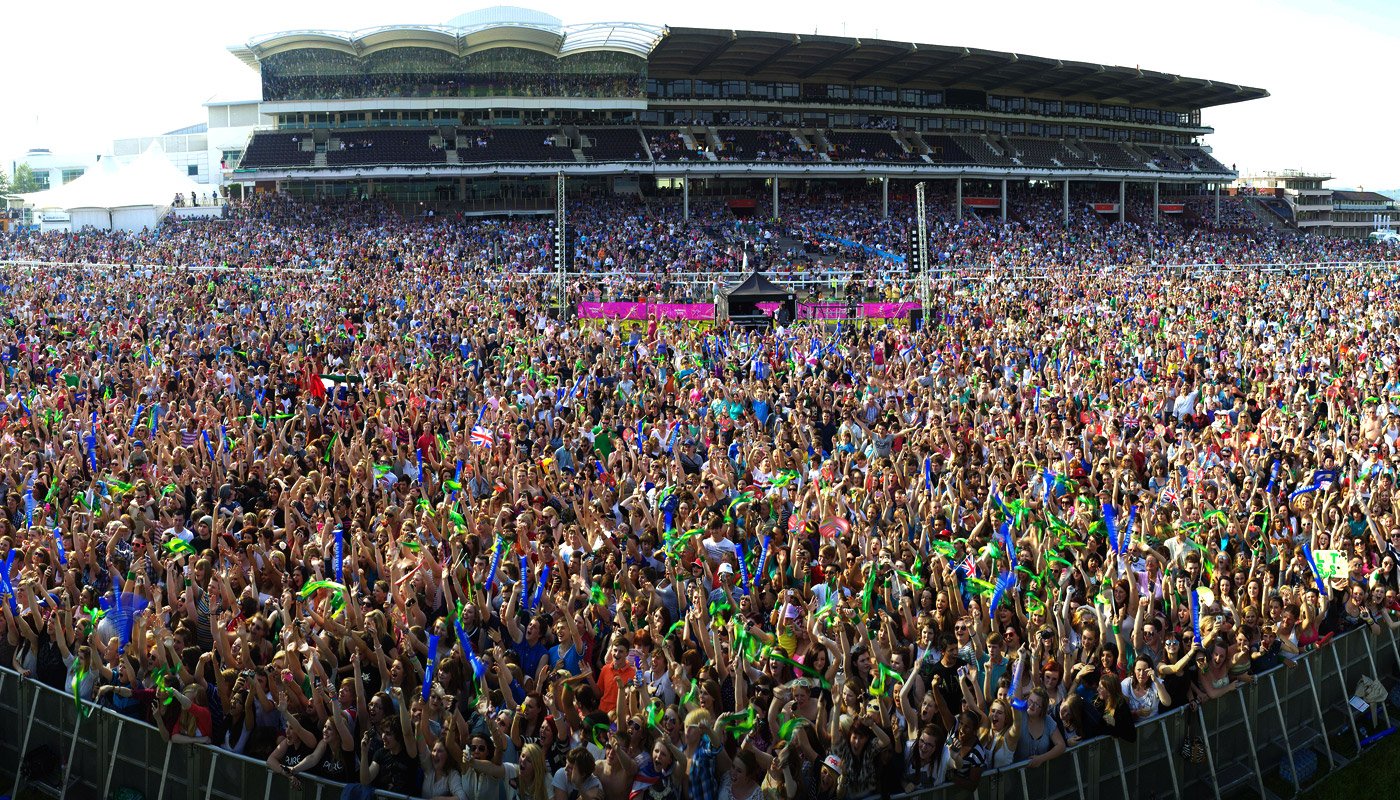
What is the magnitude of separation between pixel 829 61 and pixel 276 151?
92.8 feet

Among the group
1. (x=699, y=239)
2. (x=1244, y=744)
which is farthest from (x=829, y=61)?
(x=1244, y=744)

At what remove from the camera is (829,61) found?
62531 mm

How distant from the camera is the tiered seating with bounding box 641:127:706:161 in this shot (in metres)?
60.7

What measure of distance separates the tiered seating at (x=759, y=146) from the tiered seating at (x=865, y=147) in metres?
2.17

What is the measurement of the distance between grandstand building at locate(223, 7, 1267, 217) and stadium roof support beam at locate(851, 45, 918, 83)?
202 mm

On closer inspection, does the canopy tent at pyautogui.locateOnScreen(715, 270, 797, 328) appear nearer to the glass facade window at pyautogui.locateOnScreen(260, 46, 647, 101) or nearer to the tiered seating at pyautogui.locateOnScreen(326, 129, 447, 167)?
the tiered seating at pyautogui.locateOnScreen(326, 129, 447, 167)

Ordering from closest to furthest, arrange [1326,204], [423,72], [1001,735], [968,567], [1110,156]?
1. [1001,735]
2. [968,567]
3. [423,72]
4. [1110,156]
5. [1326,204]

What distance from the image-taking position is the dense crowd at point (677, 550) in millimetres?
6543

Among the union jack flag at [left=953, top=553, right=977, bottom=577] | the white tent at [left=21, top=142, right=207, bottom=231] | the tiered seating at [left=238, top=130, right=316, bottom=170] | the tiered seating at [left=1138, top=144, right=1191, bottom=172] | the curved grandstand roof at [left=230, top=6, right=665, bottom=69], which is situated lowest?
the union jack flag at [left=953, top=553, right=977, bottom=577]

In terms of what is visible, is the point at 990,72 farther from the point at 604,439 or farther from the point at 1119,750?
the point at 1119,750

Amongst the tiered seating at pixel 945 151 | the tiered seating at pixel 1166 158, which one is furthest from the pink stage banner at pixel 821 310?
the tiered seating at pixel 1166 158

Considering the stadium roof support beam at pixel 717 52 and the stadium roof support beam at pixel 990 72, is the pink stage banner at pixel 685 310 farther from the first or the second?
the stadium roof support beam at pixel 990 72

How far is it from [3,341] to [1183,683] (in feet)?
69.9

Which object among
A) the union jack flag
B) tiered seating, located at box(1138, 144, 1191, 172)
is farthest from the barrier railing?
tiered seating, located at box(1138, 144, 1191, 172)
